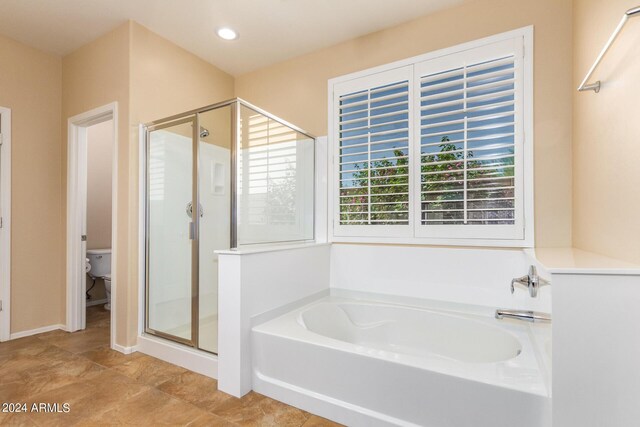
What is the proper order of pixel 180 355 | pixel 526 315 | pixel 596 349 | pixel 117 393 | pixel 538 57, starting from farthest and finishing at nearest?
1. pixel 180 355
2. pixel 538 57
3. pixel 117 393
4. pixel 526 315
5. pixel 596 349

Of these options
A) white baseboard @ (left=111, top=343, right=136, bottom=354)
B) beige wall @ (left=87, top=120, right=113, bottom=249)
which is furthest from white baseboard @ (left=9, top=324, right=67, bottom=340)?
beige wall @ (left=87, top=120, right=113, bottom=249)

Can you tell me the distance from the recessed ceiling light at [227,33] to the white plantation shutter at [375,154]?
99 centimetres

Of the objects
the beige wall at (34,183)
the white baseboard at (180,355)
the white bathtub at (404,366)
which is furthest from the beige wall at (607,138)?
the beige wall at (34,183)

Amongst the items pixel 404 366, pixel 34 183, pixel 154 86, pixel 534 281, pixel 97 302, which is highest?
pixel 154 86

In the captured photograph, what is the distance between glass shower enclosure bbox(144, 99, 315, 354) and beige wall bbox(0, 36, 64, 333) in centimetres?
123

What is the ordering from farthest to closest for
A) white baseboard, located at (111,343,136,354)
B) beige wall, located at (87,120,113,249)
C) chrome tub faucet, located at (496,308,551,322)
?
beige wall, located at (87,120,113,249), white baseboard, located at (111,343,136,354), chrome tub faucet, located at (496,308,551,322)

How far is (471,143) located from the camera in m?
2.19

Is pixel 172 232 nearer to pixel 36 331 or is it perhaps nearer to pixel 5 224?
pixel 5 224

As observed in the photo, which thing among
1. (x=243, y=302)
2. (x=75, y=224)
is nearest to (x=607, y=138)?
(x=243, y=302)

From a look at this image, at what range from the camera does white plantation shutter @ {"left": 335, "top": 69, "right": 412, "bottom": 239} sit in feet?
8.02

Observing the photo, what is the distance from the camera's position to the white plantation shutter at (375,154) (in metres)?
2.44

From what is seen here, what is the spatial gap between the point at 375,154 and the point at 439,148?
49 cm

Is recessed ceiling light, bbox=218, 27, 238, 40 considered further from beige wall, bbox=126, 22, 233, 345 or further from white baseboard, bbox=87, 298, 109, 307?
white baseboard, bbox=87, 298, 109, 307

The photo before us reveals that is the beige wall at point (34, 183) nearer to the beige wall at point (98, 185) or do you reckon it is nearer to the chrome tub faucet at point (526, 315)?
the beige wall at point (98, 185)
